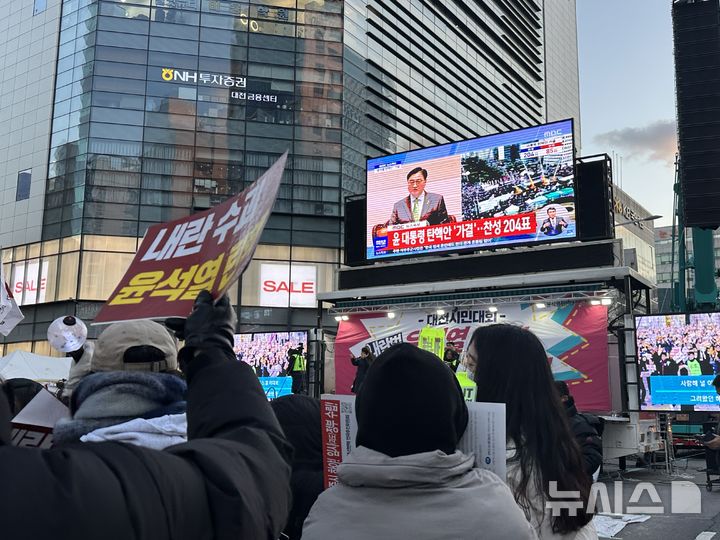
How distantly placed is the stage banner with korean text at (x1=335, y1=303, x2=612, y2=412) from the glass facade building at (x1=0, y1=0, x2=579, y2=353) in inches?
648

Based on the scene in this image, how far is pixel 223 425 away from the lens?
3.82ft

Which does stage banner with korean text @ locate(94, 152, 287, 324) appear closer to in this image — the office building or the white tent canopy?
the white tent canopy

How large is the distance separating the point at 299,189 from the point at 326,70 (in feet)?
25.1

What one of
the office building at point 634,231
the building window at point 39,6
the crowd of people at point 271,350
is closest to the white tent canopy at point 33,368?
the crowd of people at point 271,350

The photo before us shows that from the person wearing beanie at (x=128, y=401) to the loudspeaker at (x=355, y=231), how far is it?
18921 millimetres

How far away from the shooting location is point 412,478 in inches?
67.7

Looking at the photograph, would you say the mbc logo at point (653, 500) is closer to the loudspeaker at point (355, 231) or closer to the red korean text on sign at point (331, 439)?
the red korean text on sign at point (331, 439)

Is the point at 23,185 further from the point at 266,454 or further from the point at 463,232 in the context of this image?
the point at 266,454

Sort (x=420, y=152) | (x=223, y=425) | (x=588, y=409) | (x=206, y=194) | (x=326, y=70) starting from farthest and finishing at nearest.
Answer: (x=326, y=70) → (x=206, y=194) → (x=420, y=152) → (x=588, y=409) → (x=223, y=425)

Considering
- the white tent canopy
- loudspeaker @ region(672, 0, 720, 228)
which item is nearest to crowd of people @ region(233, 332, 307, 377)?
the white tent canopy

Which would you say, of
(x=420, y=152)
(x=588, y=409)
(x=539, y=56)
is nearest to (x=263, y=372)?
(x=420, y=152)

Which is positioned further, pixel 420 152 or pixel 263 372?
pixel 263 372

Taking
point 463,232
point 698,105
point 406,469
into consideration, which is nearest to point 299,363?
point 463,232

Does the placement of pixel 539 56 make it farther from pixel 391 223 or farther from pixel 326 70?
pixel 391 223
